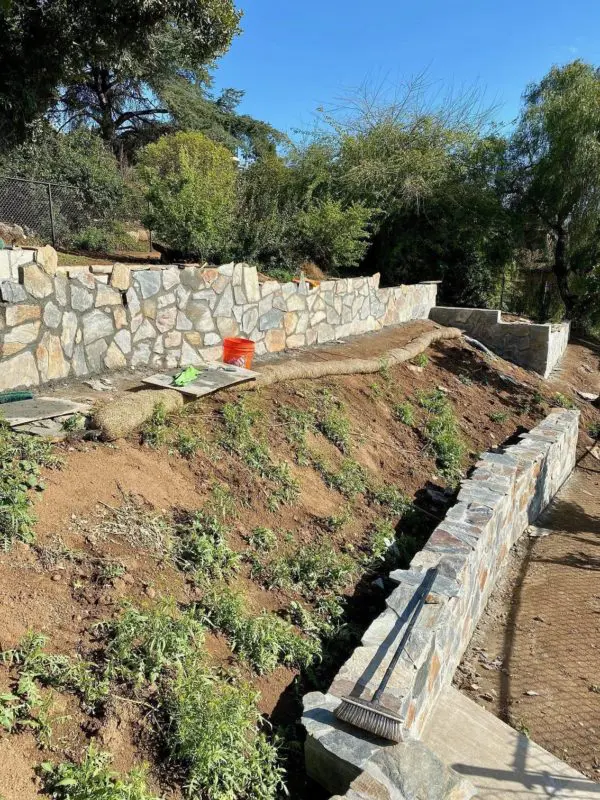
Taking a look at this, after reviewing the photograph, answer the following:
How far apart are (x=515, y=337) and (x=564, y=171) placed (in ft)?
18.9

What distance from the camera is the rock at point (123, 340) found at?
19.1 ft

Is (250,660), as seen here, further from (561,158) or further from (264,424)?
(561,158)

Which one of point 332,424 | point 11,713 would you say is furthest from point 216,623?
point 332,424

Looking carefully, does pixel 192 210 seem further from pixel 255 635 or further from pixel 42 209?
pixel 255 635

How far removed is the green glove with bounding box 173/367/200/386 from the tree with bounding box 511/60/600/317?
13.0m

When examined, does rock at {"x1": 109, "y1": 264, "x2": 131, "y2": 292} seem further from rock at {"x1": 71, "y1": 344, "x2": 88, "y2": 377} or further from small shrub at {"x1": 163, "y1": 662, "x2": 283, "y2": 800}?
small shrub at {"x1": 163, "y1": 662, "x2": 283, "y2": 800}

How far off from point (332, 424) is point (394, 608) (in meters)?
2.60

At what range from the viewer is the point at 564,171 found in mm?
14727

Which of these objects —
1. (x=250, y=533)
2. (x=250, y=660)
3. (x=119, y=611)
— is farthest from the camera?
(x=250, y=533)

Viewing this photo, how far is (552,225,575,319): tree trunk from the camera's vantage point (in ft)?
52.7

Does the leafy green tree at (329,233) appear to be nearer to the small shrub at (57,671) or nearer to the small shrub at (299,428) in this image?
the small shrub at (299,428)

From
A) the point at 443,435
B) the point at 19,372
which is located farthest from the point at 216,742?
the point at 443,435

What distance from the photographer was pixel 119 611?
282cm

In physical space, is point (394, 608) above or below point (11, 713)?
below
